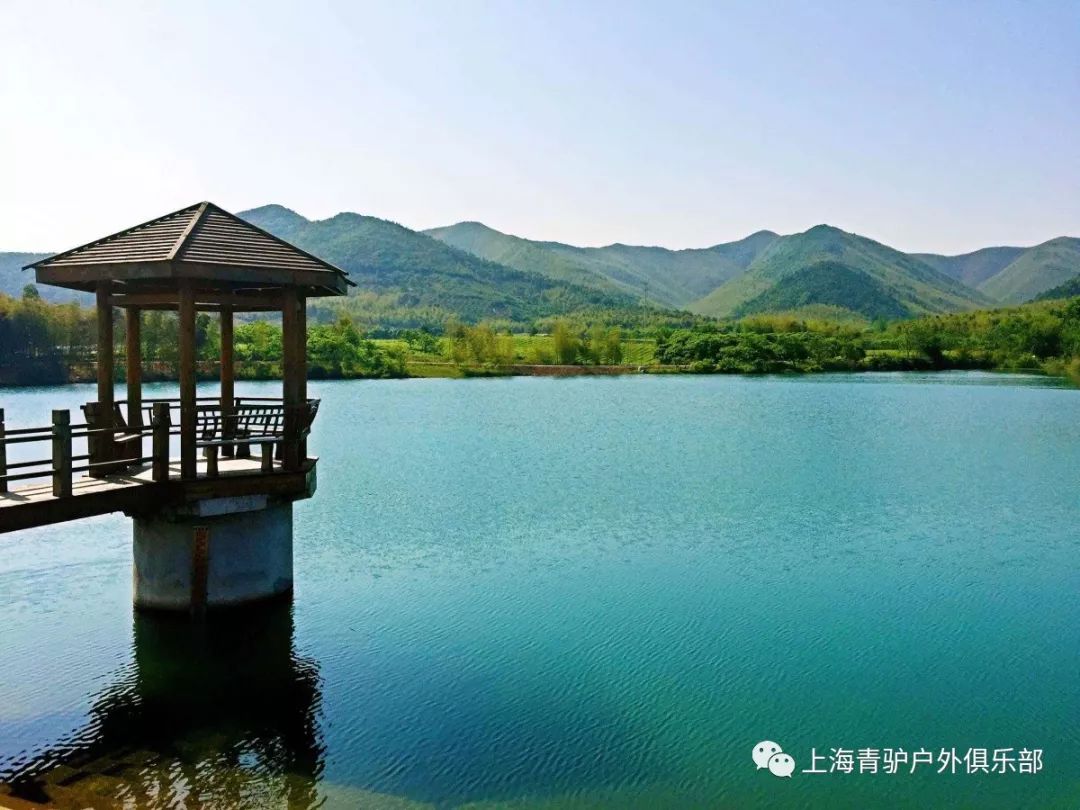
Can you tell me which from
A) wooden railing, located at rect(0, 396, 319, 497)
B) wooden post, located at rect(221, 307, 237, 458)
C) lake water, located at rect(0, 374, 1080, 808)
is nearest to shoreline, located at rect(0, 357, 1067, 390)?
lake water, located at rect(0, 374, 1080, 808)

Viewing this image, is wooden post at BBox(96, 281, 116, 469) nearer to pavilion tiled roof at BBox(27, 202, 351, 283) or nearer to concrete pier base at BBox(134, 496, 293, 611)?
pavilion tiled roof at BBox(27, 202, 351, 283)

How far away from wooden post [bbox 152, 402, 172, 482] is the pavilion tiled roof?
72.5 inches

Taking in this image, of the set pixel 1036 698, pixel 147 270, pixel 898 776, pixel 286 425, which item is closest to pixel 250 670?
pixel 286 425

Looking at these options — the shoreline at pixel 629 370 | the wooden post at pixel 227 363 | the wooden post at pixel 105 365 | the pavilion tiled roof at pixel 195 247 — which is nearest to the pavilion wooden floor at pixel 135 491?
the wooden post at pixel 105 365

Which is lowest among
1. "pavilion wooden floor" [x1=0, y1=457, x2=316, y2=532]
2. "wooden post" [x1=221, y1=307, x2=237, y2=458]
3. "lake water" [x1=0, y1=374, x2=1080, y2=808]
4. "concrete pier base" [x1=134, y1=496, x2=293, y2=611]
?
"lake water" [x1=0, y1=374, x2=1080, y2=808]

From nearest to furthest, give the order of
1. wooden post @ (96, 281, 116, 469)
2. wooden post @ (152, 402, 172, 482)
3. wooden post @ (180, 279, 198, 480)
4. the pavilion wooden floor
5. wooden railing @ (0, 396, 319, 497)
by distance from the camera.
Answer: the pavilion wooden floor
wooden railing @ (0, 396, 319, 497)
wooden post @ (152, 402, 172, 482)
wooden post @ (180, 279, 198, 480)
wooden post @ (96, 281, 116, 469)

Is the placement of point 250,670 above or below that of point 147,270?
below

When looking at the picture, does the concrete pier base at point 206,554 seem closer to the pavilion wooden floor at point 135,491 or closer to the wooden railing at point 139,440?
the pavilion wooden floor at point 135,491

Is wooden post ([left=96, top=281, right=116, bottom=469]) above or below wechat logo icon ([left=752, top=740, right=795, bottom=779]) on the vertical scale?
above

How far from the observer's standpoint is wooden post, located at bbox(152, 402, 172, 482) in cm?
1083

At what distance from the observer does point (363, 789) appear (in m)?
8.23

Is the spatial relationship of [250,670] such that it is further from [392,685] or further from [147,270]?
[147,270]

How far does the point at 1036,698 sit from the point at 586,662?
17.6 ft

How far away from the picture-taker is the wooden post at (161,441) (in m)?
10.8
